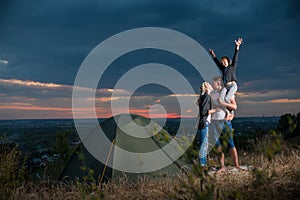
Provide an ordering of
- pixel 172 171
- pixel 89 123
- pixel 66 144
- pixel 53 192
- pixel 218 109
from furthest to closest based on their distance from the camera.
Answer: pixel 66 144 → pixel 89 123 → pixel 172 171 → pixel 218 109 → pixel 53 192

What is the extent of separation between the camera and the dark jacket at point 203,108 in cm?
661

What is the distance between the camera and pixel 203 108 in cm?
661

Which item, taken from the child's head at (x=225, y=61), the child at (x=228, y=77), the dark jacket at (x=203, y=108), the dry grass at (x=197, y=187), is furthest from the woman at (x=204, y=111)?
the dry grass at (x=197, y=187)

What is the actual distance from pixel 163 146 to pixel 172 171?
0.57 metres

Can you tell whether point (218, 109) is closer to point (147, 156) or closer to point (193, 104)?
point (193, 104)

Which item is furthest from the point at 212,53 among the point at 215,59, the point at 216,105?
the point at 216,105

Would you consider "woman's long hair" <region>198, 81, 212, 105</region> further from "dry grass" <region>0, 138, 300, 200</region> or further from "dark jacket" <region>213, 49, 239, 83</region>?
"dry grass" <region>0, 138, 300, 200</region>

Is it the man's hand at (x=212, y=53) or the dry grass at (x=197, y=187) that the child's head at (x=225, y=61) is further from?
the dry grass at (x=197, y=187)

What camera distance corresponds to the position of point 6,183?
656 centimetres

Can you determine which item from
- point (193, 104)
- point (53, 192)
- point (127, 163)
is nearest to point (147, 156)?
point (127, 163)

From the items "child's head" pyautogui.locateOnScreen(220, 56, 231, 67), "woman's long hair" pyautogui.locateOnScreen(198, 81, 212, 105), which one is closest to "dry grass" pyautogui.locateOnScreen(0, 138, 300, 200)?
"woman's long hair" pyautogui.locateOnScreen(198, 81, 212, 105)

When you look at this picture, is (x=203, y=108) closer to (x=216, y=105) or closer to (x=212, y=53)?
(x=216, y=105)

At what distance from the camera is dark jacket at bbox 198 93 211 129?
6609 millimetres

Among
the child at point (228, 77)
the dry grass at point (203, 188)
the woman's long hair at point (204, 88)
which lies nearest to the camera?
the dry grass at point (203, 188)
